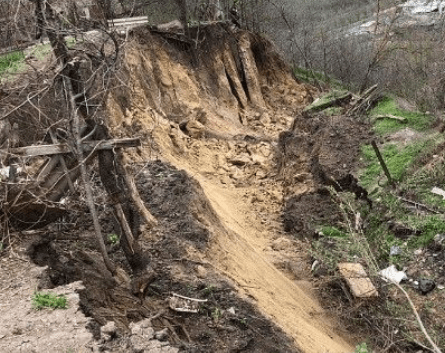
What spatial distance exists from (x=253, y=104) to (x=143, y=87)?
19.0ft

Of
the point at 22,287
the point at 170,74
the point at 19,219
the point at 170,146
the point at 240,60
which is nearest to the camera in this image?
the point at 22,287

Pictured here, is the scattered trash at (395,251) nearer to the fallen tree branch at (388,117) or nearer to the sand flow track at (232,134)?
the sand flow track at (232,134)

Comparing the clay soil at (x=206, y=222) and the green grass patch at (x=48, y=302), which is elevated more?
the green grass patch at (x=48, y=302)

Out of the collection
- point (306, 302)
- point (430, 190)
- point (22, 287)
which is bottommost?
point (306, 302)

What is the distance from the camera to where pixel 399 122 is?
12.2m

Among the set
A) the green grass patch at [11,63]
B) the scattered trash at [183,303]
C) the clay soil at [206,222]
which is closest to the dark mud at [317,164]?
the clay soil at [206,222]

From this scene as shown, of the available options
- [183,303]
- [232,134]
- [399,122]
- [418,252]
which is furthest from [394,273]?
[232,134]

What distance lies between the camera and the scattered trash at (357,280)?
7807mm

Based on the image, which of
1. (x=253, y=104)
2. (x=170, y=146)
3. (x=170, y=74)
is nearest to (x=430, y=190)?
(x=170, y=146)

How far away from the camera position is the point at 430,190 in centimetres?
935

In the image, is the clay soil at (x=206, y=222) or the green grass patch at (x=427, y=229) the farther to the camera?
the green grass patch at (x=427, y=229)

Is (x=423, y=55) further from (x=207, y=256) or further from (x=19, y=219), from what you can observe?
(x=19, y=219)

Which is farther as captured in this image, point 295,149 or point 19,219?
point 295,149

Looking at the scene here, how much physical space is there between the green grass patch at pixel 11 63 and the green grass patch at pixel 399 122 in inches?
334
